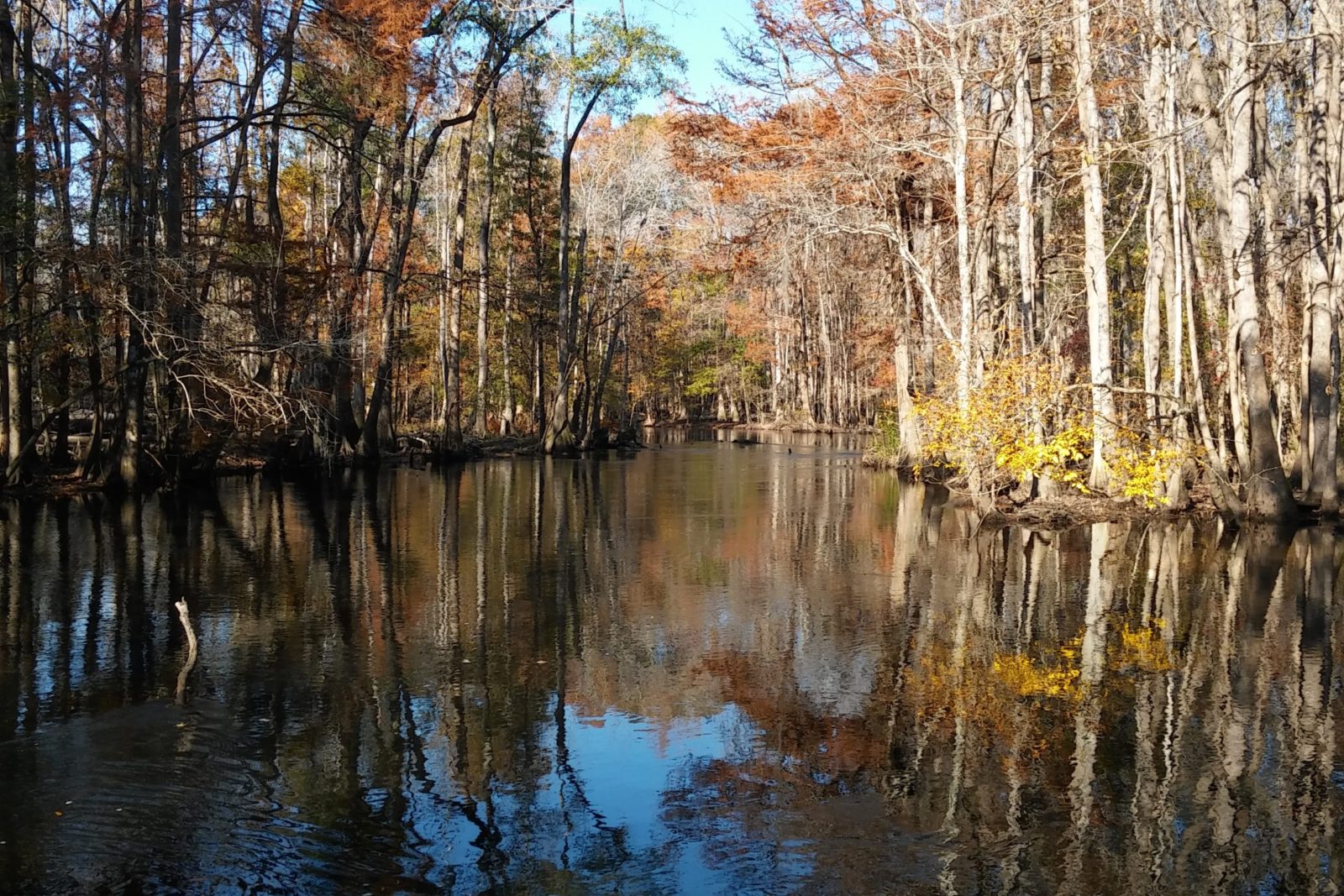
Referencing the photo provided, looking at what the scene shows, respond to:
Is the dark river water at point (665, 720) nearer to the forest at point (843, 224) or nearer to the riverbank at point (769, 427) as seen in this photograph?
the forest at point (843, 224)

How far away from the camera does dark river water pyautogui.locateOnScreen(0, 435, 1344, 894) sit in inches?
206

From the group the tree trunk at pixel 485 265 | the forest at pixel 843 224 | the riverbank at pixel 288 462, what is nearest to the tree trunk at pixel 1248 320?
the forest at pixel 843 224

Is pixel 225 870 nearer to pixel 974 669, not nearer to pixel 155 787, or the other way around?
pixel 155 787

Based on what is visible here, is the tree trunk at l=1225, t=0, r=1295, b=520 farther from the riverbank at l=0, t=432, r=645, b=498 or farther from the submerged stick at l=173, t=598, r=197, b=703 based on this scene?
the riverbank at l=0, t=432, r=645, b=498

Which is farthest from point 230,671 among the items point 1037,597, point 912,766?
point 1037,597

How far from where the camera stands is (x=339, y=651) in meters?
9.10

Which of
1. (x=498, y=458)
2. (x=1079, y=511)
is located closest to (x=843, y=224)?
(x=1079, y=511)

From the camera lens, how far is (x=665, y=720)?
748 cm

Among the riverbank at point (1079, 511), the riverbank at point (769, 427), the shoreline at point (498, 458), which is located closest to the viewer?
the riverbank at point (1079, 511)

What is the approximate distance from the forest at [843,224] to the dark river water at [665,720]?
399cm

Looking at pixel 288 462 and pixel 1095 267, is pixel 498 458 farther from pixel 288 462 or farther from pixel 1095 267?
pixel 1095 267

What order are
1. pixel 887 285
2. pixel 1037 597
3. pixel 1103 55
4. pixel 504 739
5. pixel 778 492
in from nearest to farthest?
pixel 504 739, pixel 1037 597, pixel 1103 55, pixel 778 492, pixel 887 285

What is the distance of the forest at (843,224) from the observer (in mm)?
17000

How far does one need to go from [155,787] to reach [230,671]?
250 cm
